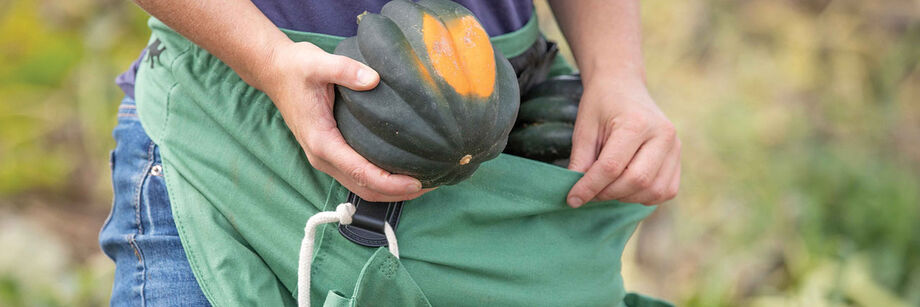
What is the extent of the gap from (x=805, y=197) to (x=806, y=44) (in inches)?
45.0

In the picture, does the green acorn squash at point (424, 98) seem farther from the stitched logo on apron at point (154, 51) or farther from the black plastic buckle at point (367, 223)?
the stitched logo on apron at point (154, 51)

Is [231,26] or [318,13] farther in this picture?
[318,13]

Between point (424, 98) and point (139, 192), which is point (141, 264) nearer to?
point (139, 192)

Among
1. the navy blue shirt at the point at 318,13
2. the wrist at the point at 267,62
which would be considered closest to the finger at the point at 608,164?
the navy blue shirt at the point at 318,13

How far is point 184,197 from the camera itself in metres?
1.48

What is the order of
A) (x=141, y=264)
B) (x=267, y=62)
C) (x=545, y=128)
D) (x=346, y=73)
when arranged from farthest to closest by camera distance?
1. (x=545, y=128)
2. (x=141, y=264)
3. (x=267, y=62)
4. (x=346, y=73)

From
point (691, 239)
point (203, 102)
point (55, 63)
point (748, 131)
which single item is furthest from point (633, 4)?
point (55, 63)

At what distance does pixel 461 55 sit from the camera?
1269 millimetres

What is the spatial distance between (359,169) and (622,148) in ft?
1.98

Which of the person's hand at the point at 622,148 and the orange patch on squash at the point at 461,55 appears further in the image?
the person's hand at the point at 622,148

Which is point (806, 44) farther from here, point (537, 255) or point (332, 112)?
point (332, 112)

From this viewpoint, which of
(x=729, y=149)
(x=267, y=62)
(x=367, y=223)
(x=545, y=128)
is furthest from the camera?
(x=729, y=149)

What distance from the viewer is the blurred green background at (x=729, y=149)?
3.66 meters

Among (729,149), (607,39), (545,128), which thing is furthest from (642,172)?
(729,149)
